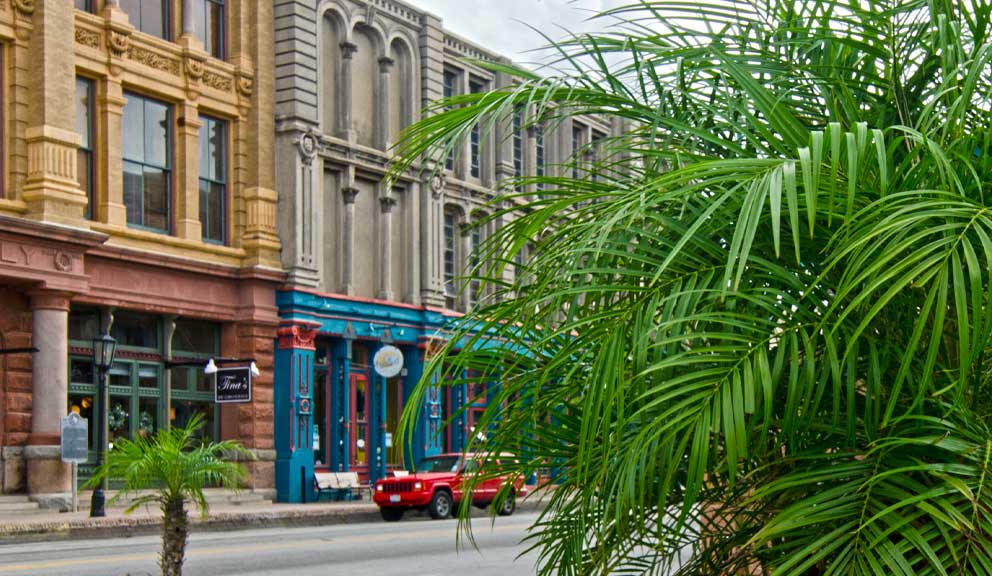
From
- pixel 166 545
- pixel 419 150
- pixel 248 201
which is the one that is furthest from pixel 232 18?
pixel 419 150

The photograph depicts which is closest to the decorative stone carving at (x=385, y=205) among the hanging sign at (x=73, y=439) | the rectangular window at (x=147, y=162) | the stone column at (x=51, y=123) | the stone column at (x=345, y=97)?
the stone column at (x=345, y=97)

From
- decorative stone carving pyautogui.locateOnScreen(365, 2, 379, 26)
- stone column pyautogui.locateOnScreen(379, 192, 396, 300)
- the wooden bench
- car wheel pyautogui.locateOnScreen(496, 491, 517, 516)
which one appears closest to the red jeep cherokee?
car wheel pyautogui.locateOnScreen(496, 491, 517, 516)

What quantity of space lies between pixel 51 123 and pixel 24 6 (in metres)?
2.26

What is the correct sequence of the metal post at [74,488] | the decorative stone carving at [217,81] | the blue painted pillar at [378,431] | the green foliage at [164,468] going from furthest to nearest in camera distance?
the blue painted pillar at [378,431] < the decorative stone carving at [217,81] < the metal post at [74,488] < the green foliage at [164,468]

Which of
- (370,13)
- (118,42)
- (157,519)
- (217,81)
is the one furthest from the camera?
(370,13)

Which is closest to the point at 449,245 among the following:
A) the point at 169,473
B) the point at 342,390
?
the point at 342,390

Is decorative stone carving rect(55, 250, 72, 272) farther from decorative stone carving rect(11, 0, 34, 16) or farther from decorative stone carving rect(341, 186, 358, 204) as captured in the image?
decorative stone carving rect(341, 186, 358, 204)

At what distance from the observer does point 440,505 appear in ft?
94.5

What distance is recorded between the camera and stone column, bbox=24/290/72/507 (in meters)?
25.8

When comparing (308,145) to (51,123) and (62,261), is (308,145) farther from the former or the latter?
(62,261)

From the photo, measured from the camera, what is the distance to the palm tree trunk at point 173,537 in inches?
405

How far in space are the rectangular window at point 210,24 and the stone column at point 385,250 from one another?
22.0ft

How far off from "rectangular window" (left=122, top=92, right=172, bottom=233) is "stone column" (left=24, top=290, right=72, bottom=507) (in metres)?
3.77

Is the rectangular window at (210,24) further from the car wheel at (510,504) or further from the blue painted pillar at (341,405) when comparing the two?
the car wheel at (510,504)
